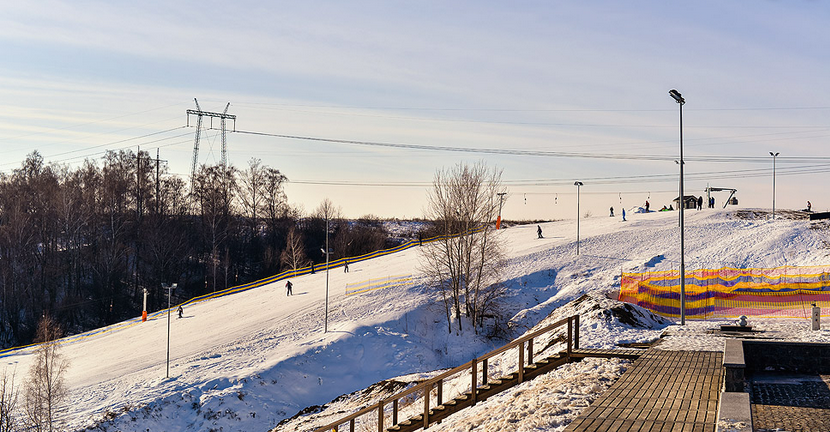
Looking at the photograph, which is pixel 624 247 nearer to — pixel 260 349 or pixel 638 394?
pixel 260 349

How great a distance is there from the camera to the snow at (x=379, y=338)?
76.6 feet

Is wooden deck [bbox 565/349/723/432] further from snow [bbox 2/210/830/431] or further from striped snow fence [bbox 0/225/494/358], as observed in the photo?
striped snow fence [bbox 0/225/494/358]

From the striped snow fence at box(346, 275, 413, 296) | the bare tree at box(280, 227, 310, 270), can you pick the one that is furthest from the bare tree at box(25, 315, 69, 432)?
the bare tree at box(280, 227, 310, 270)

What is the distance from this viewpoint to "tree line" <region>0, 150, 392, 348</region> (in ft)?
266

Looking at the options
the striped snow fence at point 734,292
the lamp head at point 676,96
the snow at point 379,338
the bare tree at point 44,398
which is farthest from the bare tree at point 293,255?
the lamp head at point 676,96

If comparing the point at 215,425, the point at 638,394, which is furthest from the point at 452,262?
the point at 638,394

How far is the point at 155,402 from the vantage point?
36.8 m

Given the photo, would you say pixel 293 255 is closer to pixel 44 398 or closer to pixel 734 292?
pixel 44 398

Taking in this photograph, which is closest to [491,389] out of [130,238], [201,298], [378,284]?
[378,284]

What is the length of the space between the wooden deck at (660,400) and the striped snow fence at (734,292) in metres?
20.5

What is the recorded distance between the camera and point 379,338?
4731 centimetres

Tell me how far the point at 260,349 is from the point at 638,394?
37.0m

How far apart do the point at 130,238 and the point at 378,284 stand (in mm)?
49493

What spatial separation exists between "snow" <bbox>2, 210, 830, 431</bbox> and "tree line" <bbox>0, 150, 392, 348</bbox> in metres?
23.1
